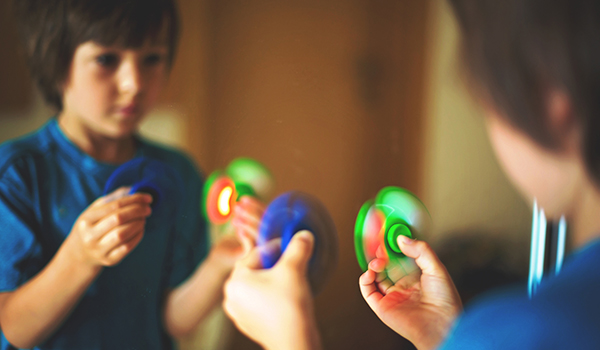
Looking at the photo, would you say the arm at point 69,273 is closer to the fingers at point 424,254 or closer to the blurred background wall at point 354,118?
the blurred background wall at point 354,118

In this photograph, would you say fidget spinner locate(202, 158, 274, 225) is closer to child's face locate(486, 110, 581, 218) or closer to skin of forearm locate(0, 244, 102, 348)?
skin of forearm locate(0, 244, 102, 348)

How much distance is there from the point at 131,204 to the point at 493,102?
1.06ft

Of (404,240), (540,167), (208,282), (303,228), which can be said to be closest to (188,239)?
(208,282)

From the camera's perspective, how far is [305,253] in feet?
1.26

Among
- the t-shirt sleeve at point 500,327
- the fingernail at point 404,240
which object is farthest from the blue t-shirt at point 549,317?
the fingernail at point 404,240

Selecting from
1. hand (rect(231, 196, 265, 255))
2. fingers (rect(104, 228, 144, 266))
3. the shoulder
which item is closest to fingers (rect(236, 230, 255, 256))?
hand (rect(231, 196, 265, 255))

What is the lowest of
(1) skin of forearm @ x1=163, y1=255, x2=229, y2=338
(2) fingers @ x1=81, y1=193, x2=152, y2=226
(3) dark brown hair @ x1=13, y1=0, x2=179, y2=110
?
(1) skin of forearm @ x1=163, y1=255, x2=229, y2=338

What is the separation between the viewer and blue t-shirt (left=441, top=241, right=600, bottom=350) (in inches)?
8.0

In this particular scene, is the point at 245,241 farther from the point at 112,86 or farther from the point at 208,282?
the point at 112,86

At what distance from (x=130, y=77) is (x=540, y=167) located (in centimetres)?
35

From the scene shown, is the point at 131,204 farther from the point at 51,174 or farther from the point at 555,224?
the point at 555,224

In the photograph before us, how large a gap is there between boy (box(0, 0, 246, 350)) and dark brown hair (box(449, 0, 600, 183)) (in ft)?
1.00

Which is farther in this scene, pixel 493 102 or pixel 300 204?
pixel 300 204

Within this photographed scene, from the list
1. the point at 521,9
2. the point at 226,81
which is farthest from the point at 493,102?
the point at 226,81
